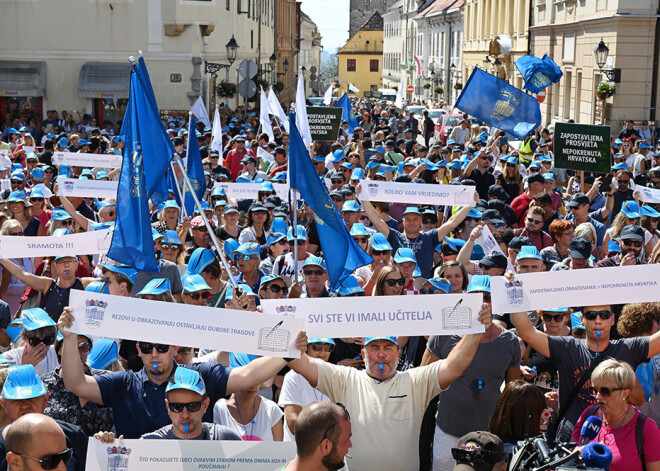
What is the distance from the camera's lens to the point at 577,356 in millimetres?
5805

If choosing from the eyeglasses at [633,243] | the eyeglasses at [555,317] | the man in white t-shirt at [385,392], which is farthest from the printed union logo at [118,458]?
the eyeglasses at [633,243]

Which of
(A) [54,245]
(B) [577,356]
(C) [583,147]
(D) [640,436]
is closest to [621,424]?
(D) [640,436]

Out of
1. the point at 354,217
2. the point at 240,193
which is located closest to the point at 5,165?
the point at 240,193

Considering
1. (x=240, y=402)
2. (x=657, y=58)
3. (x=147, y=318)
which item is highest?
(x=657, y=58)

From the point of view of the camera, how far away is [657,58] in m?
25.8

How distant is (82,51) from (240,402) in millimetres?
27430

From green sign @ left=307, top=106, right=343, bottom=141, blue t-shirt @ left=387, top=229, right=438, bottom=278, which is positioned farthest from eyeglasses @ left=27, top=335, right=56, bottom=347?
green sign @ left=307, top=106, right=343, bottom=141

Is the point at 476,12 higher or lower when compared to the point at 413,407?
higher

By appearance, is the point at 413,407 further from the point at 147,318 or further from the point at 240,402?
the point at 147,318

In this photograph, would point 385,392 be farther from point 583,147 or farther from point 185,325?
point 583,147

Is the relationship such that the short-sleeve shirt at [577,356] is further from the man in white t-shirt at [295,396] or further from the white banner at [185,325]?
the white banner at [185,325]

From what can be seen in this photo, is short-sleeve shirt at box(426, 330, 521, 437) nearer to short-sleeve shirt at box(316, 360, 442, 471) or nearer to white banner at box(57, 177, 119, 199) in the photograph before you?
short-sleeve shirt at box(316, 360, 442, 471)

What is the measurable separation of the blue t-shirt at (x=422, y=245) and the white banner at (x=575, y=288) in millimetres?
3819

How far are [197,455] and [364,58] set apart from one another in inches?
5055
